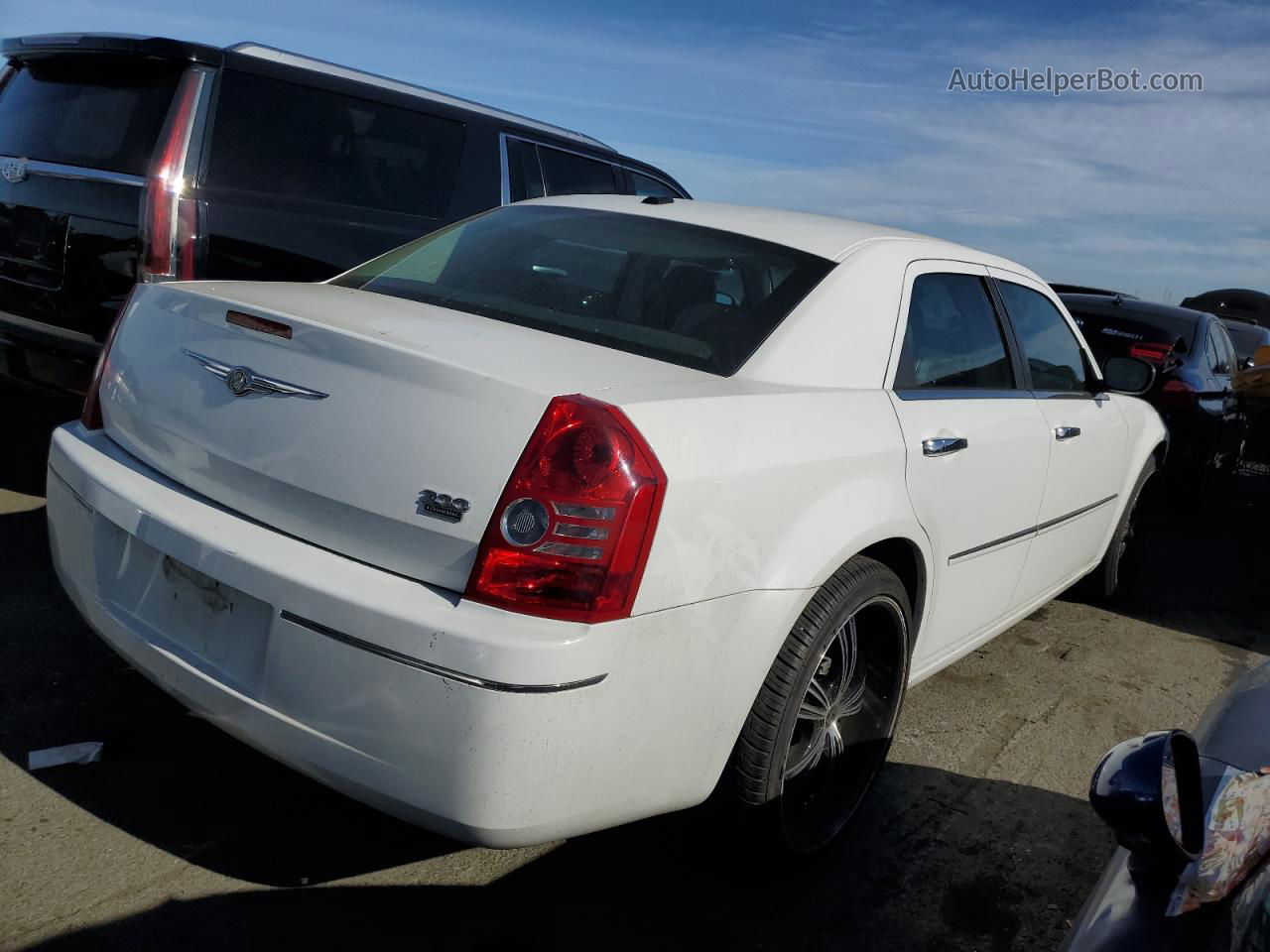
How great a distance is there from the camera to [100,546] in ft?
7.85

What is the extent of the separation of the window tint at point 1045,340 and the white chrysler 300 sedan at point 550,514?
74cm

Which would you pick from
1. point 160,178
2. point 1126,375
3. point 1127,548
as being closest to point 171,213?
point 160,178

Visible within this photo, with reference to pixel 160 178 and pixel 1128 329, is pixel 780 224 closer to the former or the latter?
pixel 160 178

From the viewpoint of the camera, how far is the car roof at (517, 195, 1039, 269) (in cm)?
298

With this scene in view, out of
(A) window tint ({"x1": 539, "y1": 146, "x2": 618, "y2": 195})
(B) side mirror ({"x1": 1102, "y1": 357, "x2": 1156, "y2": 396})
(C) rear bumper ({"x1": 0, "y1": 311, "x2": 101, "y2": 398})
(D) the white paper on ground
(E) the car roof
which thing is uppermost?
(A) window tint ({"x1": 539, "y1": 146, "x2": 618, "y2": 195})

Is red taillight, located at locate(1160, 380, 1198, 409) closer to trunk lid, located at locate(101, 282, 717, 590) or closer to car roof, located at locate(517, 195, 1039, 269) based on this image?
car roof, located at locate(517, 195, 1039, 269)

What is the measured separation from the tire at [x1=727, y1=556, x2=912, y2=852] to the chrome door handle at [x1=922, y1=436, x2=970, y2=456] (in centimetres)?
35

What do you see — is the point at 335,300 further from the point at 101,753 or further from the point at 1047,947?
the point at 1047,947

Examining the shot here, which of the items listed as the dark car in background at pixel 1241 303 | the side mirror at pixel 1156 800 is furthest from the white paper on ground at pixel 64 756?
the dark car in background at pixel 1241 303

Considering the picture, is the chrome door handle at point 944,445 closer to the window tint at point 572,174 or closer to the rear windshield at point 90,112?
the rear windshield at point 90,112

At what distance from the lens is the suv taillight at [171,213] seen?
4.18 metres

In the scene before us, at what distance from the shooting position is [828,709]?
8.96ft

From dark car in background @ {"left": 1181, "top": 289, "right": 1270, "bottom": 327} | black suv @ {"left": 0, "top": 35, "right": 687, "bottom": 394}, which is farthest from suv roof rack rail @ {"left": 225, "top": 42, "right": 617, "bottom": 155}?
dark car in background @ {"left": 1181, "top": 289, "right": 1270, "bottom": 327}

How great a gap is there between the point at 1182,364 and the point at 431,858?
21.7ft
